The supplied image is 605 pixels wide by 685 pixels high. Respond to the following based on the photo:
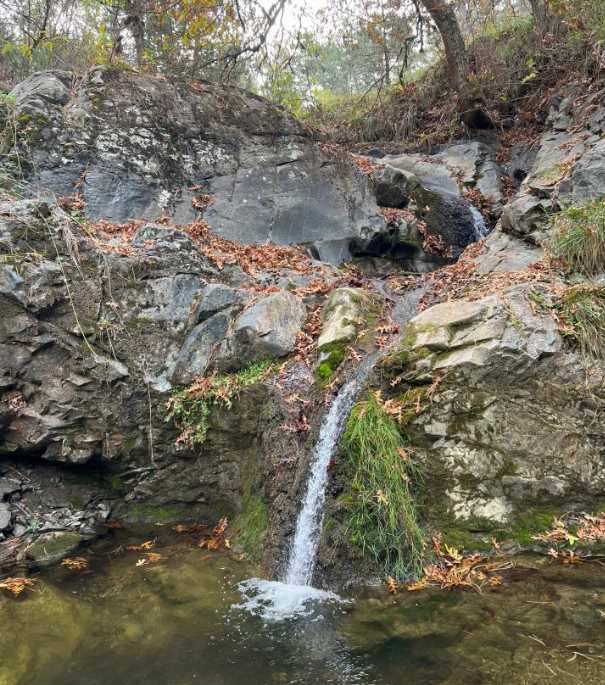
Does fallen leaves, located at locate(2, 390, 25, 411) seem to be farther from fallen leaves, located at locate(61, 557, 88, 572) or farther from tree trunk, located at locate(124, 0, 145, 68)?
tree trunk, located at locate(124, 0, 145, 68)

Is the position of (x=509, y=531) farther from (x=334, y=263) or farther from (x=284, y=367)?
(x=334, y=263)

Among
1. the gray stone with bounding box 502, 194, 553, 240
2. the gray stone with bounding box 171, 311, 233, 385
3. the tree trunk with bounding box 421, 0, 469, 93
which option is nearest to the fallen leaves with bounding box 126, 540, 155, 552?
the gray stone with bounding box 171, 311, 233, 385

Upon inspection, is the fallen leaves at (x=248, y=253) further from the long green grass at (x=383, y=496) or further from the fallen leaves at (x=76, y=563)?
the fallen leaves at (x=76, y=563)

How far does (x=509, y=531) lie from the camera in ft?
13.8

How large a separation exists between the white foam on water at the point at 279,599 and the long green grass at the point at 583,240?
14.1 feet

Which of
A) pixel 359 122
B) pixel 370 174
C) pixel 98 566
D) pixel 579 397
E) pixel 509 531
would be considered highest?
pixel 359 122

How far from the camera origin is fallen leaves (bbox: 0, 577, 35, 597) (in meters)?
4.20

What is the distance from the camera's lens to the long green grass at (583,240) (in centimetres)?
535

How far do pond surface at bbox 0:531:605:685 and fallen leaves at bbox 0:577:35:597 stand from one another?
3.2 inches

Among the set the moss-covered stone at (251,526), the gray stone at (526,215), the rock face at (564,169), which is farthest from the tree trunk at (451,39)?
the moss-covered stone at (251,526)

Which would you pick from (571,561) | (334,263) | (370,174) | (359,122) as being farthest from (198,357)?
(359,122)

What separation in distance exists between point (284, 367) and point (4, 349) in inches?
122

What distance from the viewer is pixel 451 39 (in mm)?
10539

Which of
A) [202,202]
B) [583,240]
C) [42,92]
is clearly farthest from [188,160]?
[583,240]
